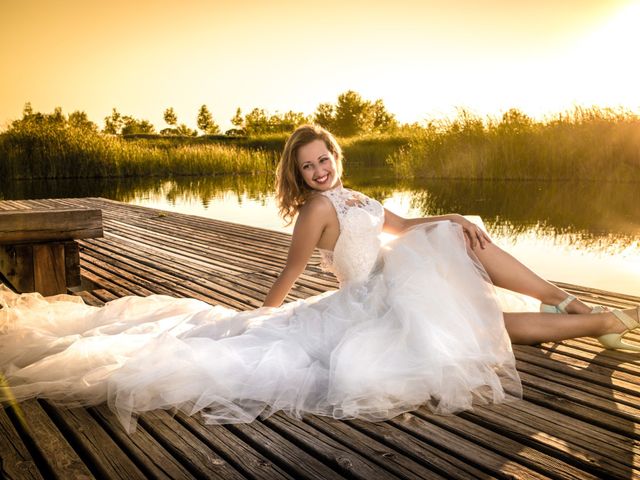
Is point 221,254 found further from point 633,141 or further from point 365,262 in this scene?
point 633,141

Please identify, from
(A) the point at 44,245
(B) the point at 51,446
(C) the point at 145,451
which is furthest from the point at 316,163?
(A) the point at 44,245

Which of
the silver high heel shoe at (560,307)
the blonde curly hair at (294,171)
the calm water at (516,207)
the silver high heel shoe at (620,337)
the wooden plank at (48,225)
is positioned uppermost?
the blonde curly hair at (294,171)

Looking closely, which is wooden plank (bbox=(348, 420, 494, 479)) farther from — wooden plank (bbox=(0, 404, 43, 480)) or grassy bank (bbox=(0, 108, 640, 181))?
grassy bank (bbox=(0, 108, 640, 181))

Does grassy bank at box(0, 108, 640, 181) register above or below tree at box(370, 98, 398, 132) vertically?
below

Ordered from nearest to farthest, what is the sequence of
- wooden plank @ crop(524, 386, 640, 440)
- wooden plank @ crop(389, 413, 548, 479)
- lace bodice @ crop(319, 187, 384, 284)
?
wooden plank @ crop(389, 413, 548, 479), wooden plank @ crop(524, 386, 640, 440), lace bodice @ crop(319, 187, 384, 284)

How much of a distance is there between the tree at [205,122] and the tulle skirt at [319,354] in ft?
209

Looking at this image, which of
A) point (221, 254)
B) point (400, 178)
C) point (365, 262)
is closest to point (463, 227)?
point (365, 262)

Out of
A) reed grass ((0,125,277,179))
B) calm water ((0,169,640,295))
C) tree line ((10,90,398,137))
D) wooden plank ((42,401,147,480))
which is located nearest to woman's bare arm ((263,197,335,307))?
wooden plank ((42,401,147,480))

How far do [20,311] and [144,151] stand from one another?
1844cm

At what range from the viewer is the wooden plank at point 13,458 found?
62.1 inches

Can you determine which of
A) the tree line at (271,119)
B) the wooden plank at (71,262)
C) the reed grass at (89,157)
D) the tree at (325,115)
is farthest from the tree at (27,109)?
the wooden plank at (71,262)

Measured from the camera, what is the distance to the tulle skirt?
6.42 feet

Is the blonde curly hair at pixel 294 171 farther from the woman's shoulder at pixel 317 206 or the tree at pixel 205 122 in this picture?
the tree at pixel 205 122

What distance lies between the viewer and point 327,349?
2.20 metres
